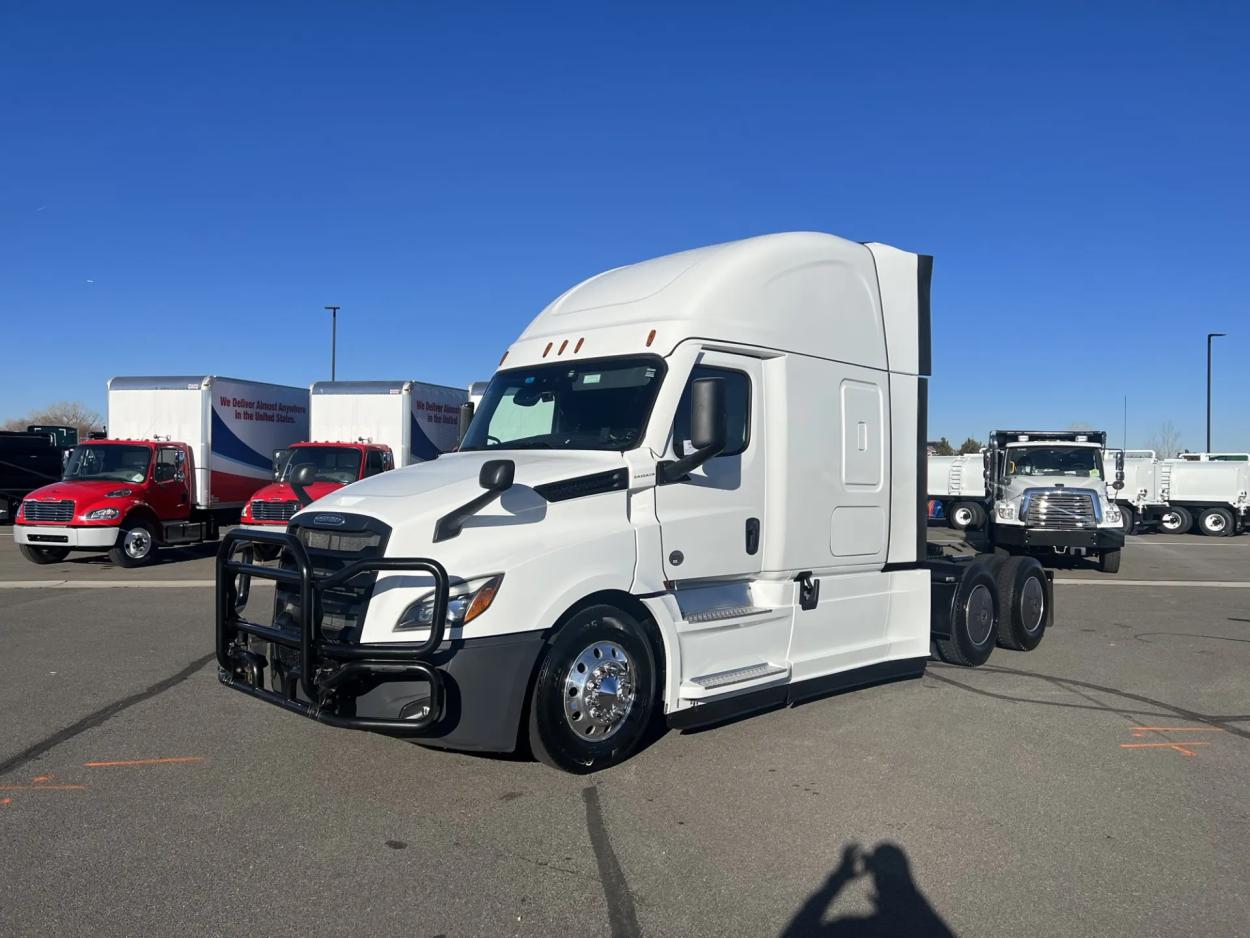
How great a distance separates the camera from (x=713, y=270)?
20.6 feet

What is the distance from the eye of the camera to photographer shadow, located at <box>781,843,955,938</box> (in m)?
3.70

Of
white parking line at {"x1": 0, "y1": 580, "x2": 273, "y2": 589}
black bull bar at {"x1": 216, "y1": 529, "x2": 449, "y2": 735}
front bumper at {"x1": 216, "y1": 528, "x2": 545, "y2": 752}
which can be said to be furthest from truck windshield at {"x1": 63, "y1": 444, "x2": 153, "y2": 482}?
front bumper at {"x1": 216, "y1": 528, "x2": 545, "y2": 752}

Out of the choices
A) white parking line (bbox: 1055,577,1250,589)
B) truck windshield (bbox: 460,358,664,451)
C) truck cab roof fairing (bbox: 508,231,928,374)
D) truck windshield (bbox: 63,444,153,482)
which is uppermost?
truck cab roof fairing (bbox: 508,231,928,374)

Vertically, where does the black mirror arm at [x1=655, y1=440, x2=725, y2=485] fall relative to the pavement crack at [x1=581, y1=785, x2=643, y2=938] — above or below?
above

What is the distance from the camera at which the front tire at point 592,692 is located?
5.09 meters

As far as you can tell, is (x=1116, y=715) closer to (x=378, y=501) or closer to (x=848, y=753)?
(x=848, y=753)

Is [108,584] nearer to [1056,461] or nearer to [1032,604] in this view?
[1032,604]

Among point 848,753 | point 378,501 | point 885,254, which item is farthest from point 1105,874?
point 885,254

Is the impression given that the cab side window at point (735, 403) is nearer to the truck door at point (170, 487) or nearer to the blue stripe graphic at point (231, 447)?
the truck door at point (170, 487)

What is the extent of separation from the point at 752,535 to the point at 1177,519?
2984cm

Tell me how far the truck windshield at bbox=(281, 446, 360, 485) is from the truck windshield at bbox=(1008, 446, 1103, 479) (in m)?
12.5

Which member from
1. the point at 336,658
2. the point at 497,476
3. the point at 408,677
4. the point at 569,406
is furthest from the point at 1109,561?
the point at 336,658

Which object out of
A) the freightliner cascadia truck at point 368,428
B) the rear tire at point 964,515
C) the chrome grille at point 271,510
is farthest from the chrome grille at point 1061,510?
the rear tire at point 964,515

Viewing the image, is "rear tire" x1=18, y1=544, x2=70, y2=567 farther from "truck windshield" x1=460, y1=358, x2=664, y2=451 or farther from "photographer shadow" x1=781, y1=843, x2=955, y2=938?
"photographer shadow" x1=781, y1=843, x2=955, y2=938
